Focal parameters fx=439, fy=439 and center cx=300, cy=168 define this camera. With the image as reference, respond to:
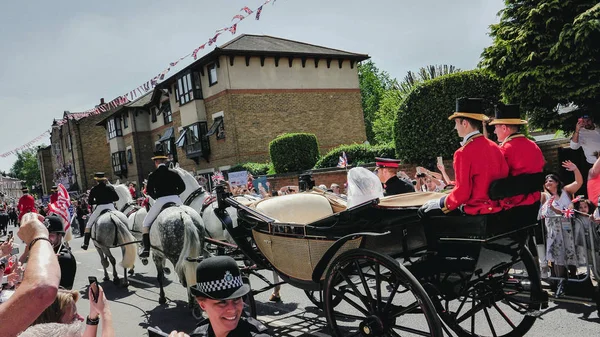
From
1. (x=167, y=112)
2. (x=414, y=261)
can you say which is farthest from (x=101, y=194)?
(x=167, y=112)

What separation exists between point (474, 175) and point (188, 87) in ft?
89.9

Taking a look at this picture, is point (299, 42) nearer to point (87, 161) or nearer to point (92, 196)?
point (92, 196)

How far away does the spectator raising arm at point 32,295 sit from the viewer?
149 cm

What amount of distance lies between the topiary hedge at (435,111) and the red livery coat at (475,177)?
930cm

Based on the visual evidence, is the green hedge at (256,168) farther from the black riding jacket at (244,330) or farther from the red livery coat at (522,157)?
the black riding jacket at (244,330)

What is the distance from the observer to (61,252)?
5289 mm

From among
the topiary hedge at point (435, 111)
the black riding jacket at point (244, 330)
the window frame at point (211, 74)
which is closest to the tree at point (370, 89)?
the window frame at point (211, 74)

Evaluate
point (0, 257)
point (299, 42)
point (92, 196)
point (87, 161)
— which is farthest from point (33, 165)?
point (0, 257)

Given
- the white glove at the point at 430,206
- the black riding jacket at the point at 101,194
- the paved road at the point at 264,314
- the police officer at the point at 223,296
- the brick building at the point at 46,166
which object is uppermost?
the brick building at the point at 46,166

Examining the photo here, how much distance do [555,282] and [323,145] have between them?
2279 centimetres

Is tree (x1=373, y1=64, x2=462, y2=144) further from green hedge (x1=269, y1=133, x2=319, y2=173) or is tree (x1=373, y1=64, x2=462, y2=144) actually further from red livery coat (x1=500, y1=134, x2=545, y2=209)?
red livery coat (x1=500, y1=134, x2=545, y2=209)

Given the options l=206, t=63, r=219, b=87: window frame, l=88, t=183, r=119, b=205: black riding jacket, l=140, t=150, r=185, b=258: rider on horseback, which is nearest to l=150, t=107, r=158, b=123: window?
l=206, t=63, r=219, b=87: window frame

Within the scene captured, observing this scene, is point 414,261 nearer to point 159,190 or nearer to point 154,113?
point 159,190

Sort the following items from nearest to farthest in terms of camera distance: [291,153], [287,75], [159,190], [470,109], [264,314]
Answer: [470,109] → [264,314] → [159,190] → [291,153] → [287,75]
